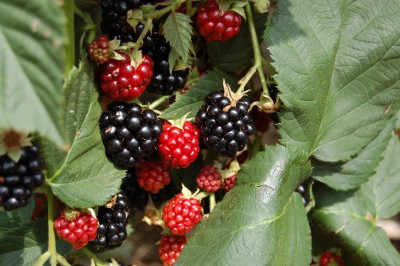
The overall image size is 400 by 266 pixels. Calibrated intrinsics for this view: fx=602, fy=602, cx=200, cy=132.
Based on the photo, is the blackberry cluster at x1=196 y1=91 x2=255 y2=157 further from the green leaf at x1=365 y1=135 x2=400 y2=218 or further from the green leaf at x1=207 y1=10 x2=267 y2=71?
the green leaf at x1=365 y1=135 x2=400 y2=218

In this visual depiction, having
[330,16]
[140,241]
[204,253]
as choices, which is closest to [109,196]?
[204,253]

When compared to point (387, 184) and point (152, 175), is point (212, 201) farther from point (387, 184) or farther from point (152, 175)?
point (387, 184)

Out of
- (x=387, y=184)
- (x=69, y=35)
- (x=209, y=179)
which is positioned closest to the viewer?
(x=69, y=35)

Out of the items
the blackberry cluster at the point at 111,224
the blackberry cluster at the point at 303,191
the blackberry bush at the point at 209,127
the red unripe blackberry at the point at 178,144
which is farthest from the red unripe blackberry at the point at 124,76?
the blackberry cluster at the point at 303,191

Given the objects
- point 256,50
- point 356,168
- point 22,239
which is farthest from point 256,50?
point 22,239

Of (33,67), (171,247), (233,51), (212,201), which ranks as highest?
(33,67)

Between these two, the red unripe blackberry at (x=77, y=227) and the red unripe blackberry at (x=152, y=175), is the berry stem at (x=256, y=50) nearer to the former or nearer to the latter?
the red unripe blackberry at (x=152, y=175)

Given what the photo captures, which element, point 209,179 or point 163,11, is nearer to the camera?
point 163,11

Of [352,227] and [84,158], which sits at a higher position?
[84,158]
